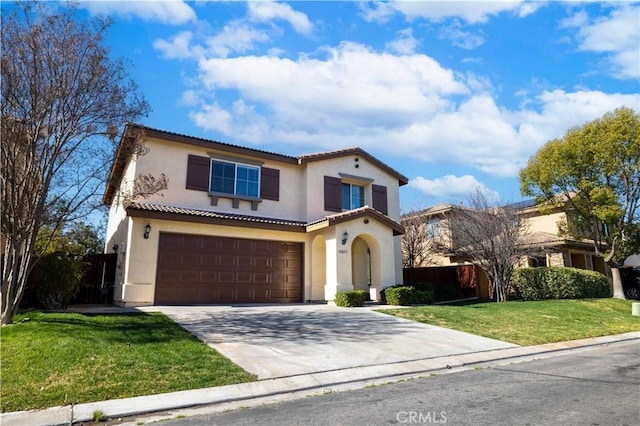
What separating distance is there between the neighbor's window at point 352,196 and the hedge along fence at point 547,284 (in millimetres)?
7979

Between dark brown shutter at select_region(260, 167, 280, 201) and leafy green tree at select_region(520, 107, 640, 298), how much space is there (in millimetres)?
13256

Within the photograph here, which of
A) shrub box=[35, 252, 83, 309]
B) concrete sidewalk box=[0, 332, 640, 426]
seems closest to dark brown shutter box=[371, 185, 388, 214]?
concrete sidewalk box=[0, 332, 640, 426]

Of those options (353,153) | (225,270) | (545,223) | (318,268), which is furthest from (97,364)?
(545,223)

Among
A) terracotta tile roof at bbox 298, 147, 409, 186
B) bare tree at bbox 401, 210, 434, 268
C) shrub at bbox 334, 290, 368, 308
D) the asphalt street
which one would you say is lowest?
the asphalt street

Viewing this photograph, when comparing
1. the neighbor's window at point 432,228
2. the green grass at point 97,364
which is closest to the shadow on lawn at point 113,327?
the green grass at point 97,364

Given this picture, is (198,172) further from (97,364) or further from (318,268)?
(97,364)

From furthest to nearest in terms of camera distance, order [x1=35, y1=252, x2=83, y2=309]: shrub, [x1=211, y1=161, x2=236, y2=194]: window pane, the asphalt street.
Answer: [x1=211, y1=161, x2=236, y2=194]: window pane, [x1=35, y1=252, x2=83, y2=309]: shrub, the asphalt street

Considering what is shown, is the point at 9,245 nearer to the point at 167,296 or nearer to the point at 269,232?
the point at 167,296

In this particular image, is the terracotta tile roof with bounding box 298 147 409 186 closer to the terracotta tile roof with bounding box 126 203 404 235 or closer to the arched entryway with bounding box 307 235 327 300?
the terracotta tile roof with bounding box 126 203 404 235

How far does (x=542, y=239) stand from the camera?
2330 centimetres

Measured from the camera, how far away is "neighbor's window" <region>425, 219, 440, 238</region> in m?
25.3

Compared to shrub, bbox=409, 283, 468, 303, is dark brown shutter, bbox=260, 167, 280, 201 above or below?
above

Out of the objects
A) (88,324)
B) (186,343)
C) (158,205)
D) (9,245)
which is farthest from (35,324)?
(158,205)

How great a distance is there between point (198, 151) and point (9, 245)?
27.5ft
